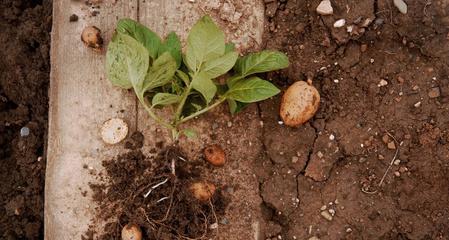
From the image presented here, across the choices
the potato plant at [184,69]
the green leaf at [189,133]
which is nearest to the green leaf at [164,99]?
the potato plant at [184,69]

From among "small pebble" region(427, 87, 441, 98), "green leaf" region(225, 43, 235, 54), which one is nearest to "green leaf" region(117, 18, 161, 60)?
"green leaf" region(225, 43, 235, 54)

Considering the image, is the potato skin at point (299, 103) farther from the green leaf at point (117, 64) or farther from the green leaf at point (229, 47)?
the green leaf at point (117, 64)

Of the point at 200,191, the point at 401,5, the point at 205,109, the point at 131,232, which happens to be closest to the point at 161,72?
the point at 205,109

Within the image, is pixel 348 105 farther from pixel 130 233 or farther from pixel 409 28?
pixel 130 233

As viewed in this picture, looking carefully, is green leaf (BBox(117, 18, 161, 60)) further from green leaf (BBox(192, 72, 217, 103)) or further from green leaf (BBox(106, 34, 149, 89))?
green leaf (BBox(192, 72, 217, 103))

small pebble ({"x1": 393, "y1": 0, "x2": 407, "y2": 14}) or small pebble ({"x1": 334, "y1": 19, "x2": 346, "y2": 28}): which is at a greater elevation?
small pebble ({"x1": 393, "y1": 0, "x2": 407, "y2": 14})

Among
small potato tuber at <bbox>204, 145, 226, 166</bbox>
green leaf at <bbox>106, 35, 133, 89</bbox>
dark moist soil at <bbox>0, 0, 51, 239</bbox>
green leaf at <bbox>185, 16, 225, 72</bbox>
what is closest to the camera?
green leaf at <bbox>185, 16, 225, 72</bbox>
